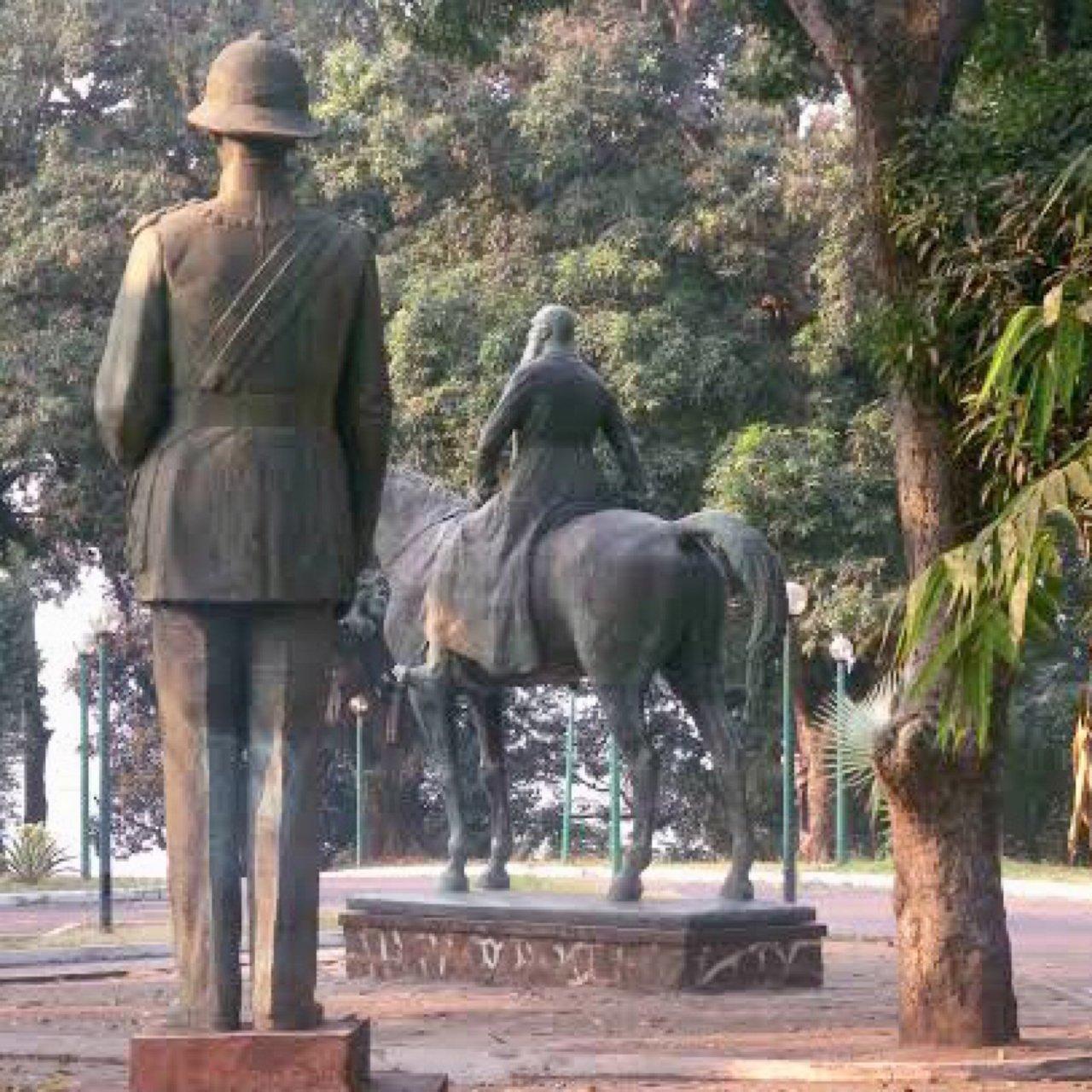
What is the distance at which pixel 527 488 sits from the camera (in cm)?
1667

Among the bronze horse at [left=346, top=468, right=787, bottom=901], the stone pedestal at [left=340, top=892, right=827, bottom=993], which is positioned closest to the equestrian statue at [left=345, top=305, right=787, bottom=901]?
the bronze horse at [left=346, top=468, right=787, bottom=901]

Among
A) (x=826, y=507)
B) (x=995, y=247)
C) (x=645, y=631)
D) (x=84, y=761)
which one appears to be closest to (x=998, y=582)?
(x=995, y=247)

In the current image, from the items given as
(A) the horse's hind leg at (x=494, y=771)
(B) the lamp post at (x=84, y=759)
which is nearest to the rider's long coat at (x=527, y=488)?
(A) the horse's hind leg at (x=494, y=771)

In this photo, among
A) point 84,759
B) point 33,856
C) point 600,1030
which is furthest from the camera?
point 33,856

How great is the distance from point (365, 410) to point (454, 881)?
8492 mm

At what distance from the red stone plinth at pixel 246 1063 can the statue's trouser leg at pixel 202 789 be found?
31 centimetres

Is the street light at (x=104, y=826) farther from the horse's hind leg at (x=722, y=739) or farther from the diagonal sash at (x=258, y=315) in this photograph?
the diagonal sash at (x=258, y=315)

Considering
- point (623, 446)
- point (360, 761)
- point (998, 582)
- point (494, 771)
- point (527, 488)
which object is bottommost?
point (494, 771)

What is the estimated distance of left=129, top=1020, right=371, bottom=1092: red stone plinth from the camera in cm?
852

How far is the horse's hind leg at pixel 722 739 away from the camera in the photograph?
1653 centimetres

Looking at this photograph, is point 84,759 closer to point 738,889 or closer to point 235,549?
point 738,889

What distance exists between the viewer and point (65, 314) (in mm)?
37406

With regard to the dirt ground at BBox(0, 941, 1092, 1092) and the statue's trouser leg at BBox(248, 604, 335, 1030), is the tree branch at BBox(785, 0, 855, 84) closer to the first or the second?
the dirt ground at BBox(0, 941, 1092, 1092)

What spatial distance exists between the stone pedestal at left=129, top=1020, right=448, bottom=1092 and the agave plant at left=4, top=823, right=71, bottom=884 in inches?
1057
